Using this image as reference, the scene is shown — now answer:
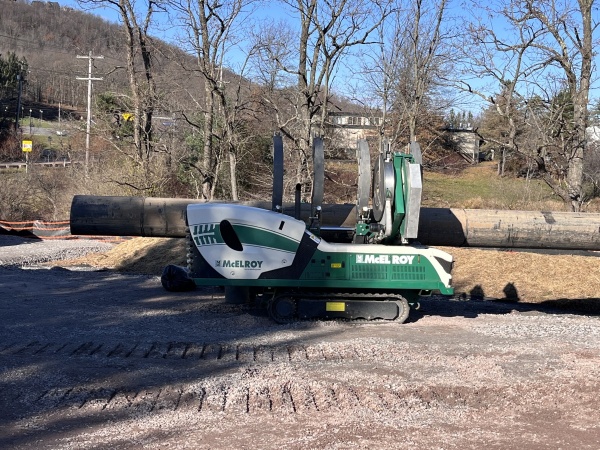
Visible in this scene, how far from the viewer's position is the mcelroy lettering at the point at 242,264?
934cm

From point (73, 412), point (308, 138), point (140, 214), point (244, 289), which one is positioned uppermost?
point (308, 138)

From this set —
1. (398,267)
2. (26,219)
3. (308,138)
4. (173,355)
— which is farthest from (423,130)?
(173,355)

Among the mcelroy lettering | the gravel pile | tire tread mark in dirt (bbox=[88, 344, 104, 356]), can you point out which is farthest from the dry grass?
tire tread mark in dirt (bbox=[88, 344, 104, 356])

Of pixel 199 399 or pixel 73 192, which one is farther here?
pixel 73 192

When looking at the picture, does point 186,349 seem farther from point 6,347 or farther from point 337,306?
point 337,306

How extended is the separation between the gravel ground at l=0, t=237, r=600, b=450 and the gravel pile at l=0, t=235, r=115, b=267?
26.2 ft

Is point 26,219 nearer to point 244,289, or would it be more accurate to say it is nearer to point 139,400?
point 244,289

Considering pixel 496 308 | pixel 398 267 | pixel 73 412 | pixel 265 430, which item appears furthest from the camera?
pixel 496 308

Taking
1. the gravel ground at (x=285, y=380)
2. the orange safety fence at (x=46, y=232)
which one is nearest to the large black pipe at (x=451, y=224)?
the gravel ground at (x=285, y=380)

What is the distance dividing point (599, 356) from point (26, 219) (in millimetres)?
26075

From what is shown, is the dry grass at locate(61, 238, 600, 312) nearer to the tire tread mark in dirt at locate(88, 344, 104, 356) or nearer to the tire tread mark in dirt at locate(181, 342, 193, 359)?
the tire tread mark in dirt at locate(181, 342, 193, 359)

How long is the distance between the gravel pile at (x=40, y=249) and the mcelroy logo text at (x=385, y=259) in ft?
37.0

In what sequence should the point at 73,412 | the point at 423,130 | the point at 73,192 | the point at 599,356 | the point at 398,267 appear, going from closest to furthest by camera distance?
1. the point at 73,412
2. the point at 599,356
3. the point at 398,267
4. the point at 423,130
5. the point at 73,192

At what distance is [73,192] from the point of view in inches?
1169
